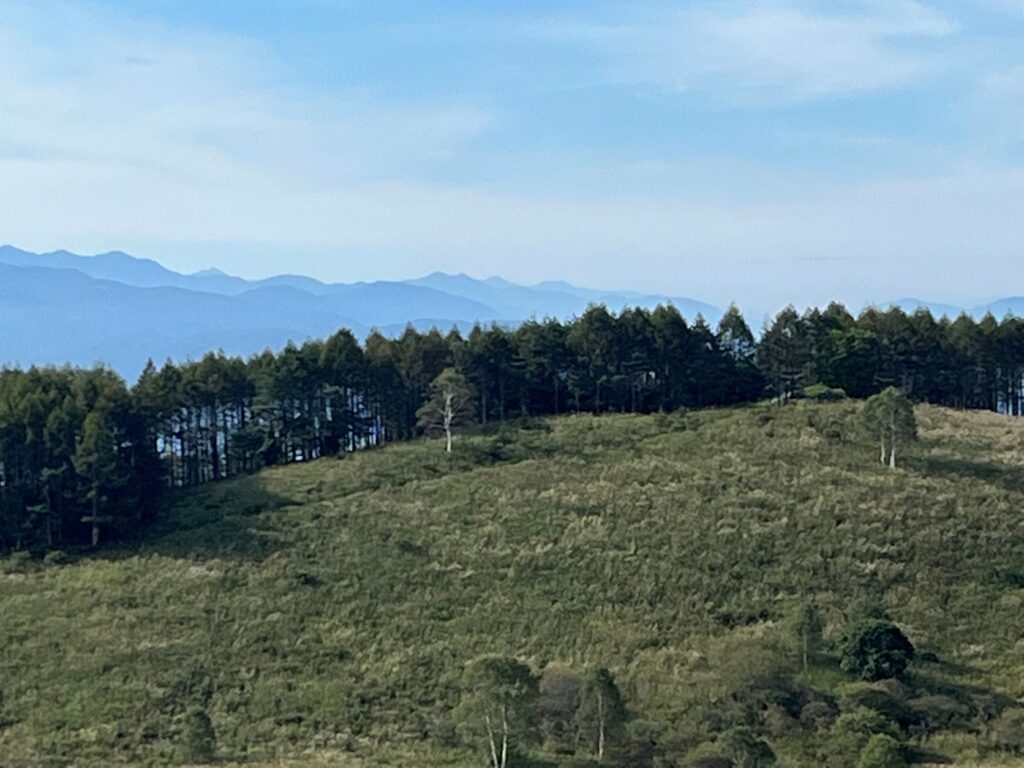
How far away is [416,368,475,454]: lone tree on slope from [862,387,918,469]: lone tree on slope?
26.5 meters

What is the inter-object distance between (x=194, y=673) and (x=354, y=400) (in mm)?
36030

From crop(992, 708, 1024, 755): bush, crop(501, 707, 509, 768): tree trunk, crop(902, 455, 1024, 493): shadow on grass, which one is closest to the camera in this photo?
crop(501, 707, 509, 768): tree trunk

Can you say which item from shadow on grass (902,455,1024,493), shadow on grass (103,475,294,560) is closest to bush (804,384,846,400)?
shadow on grass (902,455,1024,493)

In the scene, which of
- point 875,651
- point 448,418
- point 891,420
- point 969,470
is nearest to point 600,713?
point 875,651

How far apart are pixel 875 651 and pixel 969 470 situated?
924 inches

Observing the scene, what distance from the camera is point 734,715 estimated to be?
3888 centimetres

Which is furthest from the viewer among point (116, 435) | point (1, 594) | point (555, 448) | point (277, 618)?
point (555, 448)

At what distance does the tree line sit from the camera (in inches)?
2825

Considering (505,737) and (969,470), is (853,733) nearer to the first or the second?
(505,737)

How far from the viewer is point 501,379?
81.7 m

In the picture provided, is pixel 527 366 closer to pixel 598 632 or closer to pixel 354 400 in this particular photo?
pixel 354 400

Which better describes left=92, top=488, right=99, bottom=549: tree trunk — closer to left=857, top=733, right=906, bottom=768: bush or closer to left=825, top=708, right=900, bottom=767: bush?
left=825, top=708, right=900, bottom=767: bush

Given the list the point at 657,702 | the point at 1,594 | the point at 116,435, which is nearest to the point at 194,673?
the point at 1,594

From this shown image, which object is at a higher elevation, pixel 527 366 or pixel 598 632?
pixel 527 366
